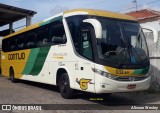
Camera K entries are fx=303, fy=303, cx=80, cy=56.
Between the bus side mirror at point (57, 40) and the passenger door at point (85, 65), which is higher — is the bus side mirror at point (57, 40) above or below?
above

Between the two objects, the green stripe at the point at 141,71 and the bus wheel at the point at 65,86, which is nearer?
the green stripe at the point at 141,71

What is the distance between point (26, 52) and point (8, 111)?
6682 millimetres

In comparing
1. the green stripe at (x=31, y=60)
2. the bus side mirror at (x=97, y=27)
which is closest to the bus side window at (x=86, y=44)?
the bus side mirror at (x=97, y=27)

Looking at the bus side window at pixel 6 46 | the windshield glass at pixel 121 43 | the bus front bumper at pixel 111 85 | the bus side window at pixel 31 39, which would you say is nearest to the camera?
the bus front bumper at pixel 111 85

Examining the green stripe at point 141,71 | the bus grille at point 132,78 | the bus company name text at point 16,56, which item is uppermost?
the bus company name text at point 16,56

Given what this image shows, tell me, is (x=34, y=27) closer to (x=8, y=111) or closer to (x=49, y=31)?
(x=49, y=31)

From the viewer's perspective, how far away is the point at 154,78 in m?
13.1

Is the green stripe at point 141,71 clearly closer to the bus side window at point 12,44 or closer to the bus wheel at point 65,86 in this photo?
the bus wheel at point 65,86

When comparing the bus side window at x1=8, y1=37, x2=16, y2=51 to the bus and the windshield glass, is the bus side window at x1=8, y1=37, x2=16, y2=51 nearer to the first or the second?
the bus

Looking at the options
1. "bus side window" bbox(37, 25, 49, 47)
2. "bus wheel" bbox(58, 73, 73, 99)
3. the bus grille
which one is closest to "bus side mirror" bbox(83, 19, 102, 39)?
the bus grille

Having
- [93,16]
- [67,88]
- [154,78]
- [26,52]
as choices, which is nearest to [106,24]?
[93,16]

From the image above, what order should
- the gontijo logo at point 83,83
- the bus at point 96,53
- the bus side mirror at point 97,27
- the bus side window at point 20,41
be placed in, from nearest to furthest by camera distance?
the bus side mirror at point 97,27, the bus at point 96,53, the gontijo logo at point 83,83, the bus side window at point 20,41

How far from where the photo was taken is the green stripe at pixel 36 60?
506 inches

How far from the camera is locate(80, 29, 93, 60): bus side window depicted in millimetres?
9477
